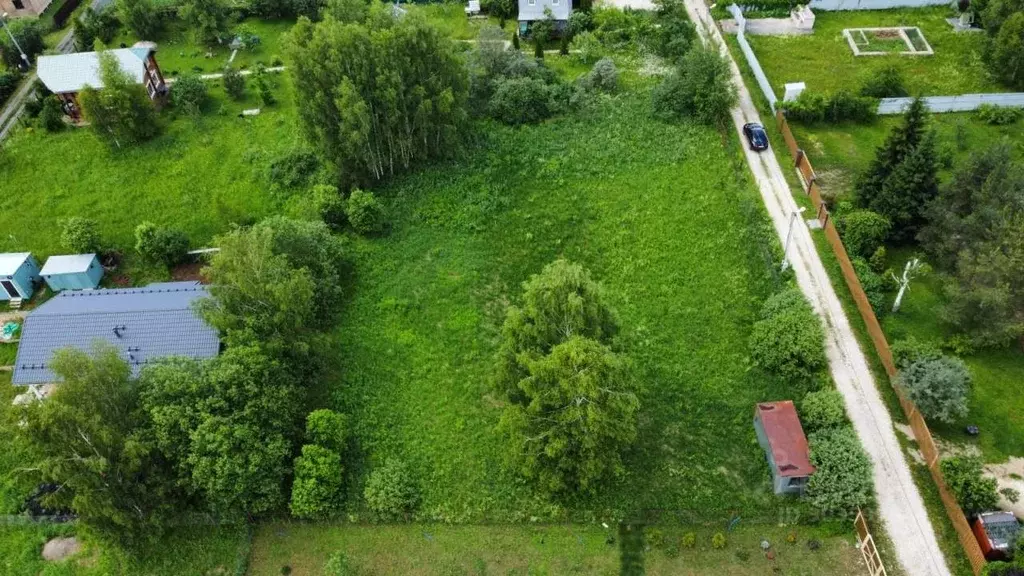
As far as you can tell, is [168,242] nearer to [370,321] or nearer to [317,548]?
[370,321]

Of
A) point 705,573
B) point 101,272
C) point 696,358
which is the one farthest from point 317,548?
point 101,272

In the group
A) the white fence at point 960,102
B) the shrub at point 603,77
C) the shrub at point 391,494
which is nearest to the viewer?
the shrub at point 391,494

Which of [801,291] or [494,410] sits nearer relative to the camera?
[494,410]

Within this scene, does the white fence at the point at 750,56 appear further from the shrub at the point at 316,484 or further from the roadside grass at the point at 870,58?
the shrub at the point at 316,484

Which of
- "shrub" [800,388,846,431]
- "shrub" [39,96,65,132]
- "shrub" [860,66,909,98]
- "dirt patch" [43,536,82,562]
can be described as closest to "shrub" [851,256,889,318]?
"shrub" [800,388,846,431]

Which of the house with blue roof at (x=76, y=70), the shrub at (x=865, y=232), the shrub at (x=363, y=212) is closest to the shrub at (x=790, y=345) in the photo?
the shrub at (x=865, y=232)

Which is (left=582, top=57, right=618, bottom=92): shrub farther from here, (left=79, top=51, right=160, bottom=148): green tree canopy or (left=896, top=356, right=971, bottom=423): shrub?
(left=79, top=51, right=160, bottom=148): green tree canopy

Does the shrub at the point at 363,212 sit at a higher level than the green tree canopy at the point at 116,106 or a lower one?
lower
